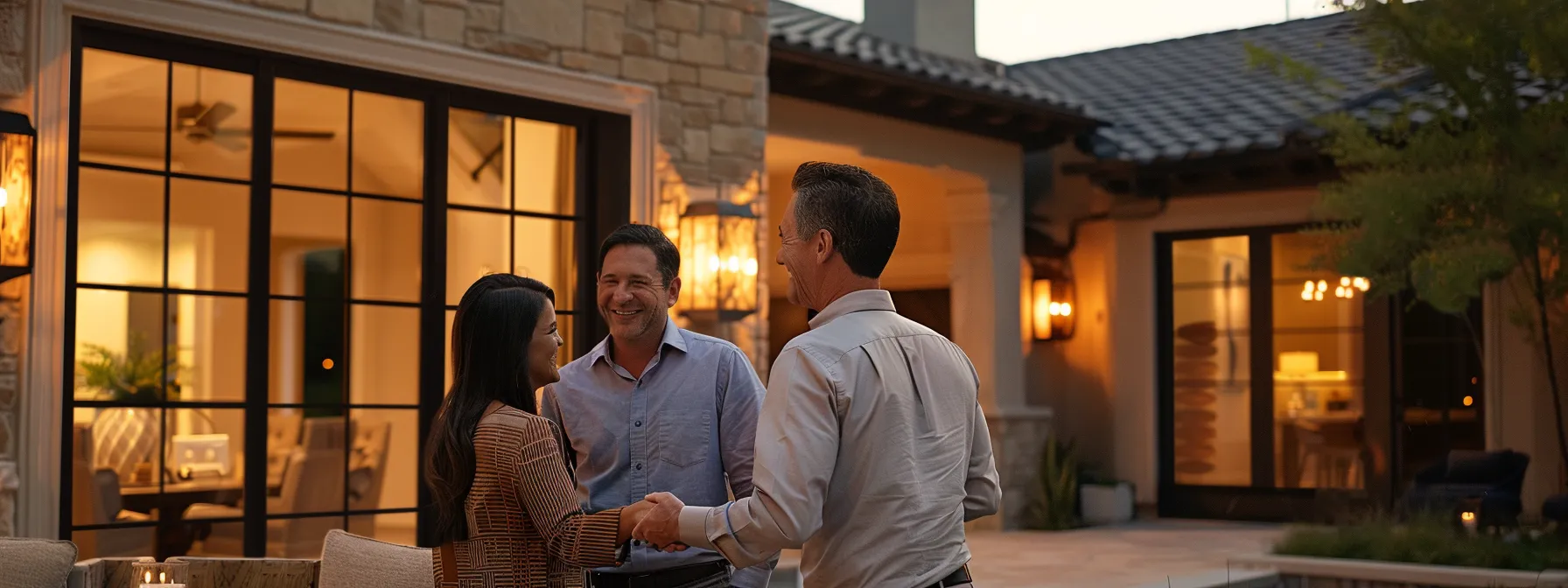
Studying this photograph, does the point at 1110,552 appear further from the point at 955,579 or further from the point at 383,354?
the point at 955,579

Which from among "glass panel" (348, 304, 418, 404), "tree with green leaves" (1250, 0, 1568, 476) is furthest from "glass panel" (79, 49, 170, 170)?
"tree with green leaves" (1250, 0, 1568, 476)

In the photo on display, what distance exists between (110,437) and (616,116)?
7.86 feet

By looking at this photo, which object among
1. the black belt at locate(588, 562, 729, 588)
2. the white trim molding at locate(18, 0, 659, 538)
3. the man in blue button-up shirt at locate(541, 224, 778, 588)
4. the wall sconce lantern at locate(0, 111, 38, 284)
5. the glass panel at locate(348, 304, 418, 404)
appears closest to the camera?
the black belt at locate(588, 562, 729, 588)

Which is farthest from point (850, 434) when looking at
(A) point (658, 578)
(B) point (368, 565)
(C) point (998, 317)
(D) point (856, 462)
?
(C) point (998, 317)

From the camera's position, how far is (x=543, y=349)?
9.17 ft

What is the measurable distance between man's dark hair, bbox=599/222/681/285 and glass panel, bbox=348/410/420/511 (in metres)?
3.07

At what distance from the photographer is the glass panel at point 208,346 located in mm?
5672

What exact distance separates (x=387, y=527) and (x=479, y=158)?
151cm

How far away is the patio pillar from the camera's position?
11.1 metres

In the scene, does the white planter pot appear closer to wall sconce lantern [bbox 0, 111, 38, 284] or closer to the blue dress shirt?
wall sconce lantern [bbox 0, 111, 38, 284]

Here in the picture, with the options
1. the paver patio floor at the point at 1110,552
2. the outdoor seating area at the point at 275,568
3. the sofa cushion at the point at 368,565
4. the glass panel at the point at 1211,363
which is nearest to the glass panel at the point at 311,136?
the outdoor seating area at the point at 275,568

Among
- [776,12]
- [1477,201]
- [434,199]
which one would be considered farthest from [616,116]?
[776,12]

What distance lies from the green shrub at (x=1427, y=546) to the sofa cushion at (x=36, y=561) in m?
5.40

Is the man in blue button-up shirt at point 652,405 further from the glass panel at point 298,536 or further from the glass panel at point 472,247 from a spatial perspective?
the glass panel at point 472,247
